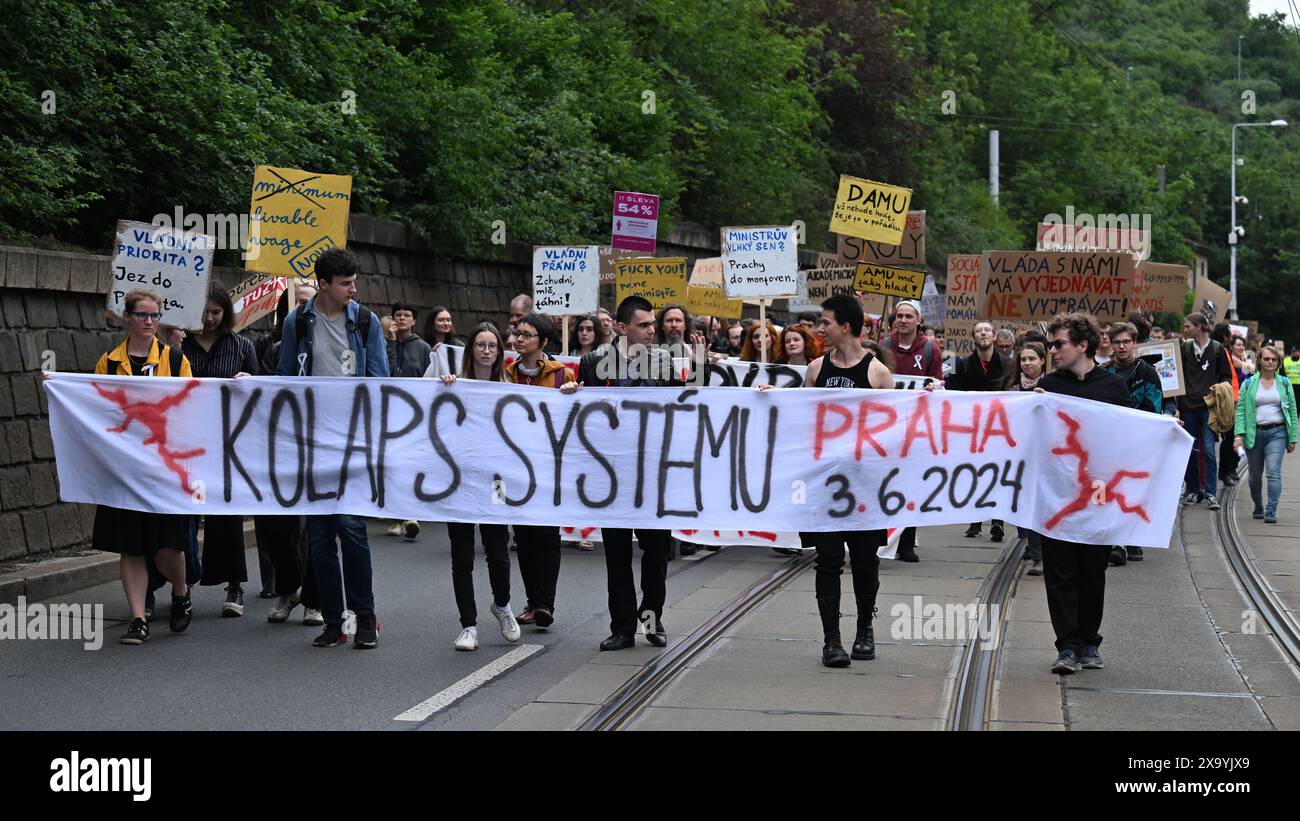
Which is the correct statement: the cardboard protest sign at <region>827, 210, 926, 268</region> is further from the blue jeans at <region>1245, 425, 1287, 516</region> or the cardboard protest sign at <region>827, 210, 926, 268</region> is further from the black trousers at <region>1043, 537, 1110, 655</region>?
the black trousers at <region>1043, 537, 1110, 655</region>

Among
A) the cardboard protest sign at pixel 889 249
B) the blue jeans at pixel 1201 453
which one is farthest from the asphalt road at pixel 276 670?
the cardboard protest sign at pixel 889 249

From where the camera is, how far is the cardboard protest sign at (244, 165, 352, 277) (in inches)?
505

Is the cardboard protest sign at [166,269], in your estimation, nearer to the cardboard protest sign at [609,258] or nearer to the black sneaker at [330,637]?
the black sneaker at [330,637]

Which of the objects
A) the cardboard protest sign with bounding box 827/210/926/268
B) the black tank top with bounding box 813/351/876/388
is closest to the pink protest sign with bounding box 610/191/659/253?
the cardboard protest sign with bounding box 827/210/926/268

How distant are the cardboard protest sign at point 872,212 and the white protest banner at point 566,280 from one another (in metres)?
3.32

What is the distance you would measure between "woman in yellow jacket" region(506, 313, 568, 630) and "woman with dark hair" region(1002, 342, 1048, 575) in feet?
13.2

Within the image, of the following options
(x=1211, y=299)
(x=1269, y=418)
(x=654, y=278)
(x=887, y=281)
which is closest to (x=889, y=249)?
(x=887, y=281)

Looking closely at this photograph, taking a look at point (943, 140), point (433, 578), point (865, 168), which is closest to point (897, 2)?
point (943, 140)

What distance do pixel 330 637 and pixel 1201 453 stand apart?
11.9 metres

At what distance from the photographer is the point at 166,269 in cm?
984

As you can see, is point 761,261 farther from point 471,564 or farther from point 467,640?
point 467,640

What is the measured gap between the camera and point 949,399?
8859 millimetres
